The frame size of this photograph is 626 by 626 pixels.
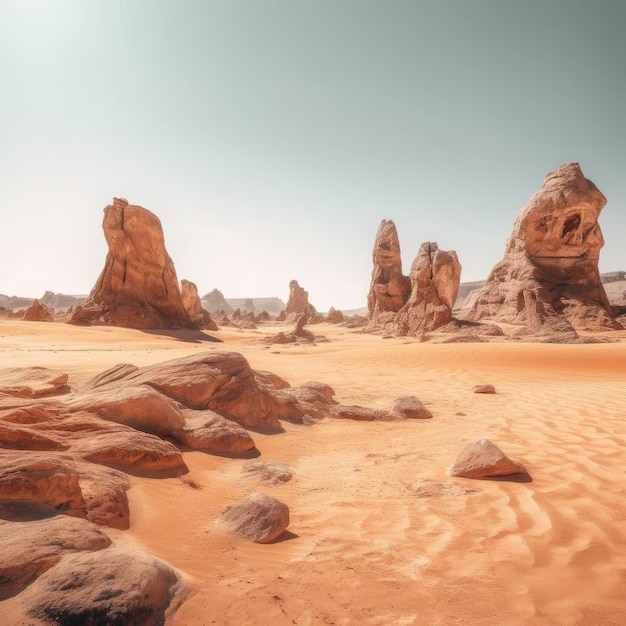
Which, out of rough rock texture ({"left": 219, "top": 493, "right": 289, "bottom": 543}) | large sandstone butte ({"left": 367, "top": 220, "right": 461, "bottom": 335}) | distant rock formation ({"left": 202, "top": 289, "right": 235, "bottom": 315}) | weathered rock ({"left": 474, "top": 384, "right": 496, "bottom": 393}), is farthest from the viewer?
distant rock formation ({"left": 202, "top": 289, "right": 235, "bottom": 315})

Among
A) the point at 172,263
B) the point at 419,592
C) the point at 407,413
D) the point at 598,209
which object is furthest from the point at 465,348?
the point at 598,209

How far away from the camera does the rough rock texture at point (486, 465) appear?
127 inches

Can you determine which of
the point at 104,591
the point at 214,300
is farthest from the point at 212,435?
the point at 214,300

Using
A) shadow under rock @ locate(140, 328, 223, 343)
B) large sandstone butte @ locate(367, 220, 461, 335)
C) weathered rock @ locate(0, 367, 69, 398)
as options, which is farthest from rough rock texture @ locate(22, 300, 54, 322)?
large sandstone butte @ locate(367, 220, 461, 335)

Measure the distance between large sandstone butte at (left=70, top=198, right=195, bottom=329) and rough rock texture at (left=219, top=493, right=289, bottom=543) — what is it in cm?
1758

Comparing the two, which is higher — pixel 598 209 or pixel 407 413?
pixel 598 209

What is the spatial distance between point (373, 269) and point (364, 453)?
2741 cm

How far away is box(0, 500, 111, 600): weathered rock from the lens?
4.66 ft

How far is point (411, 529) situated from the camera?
2.42 meters

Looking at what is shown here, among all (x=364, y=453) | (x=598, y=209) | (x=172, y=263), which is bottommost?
(x=364, y=453)

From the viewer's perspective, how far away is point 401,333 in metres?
22.4

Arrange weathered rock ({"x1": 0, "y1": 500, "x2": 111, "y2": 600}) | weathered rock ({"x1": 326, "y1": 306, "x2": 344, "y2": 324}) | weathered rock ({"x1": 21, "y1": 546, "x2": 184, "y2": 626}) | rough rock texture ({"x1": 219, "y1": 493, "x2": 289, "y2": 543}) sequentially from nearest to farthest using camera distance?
weathered rock ({"x1": 21, "y1": 546, "x2": 184, "y2": 626}) → weathered rock ({"x1": 0, "y1": 500, "x2": 111, "y2": 600}) → rough rock texture ({"x1": 219, "y1": 493, "x2": 289, "y2": 543}) → weathered rock ({"x1": 326, "y1": 306, "x2": 344, "y2": 324})

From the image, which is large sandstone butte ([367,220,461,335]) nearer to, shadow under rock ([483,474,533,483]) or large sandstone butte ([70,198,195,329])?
large sandstone butte ([70,198,195,329])

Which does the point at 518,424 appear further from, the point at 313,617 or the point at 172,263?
the point at 172,263
